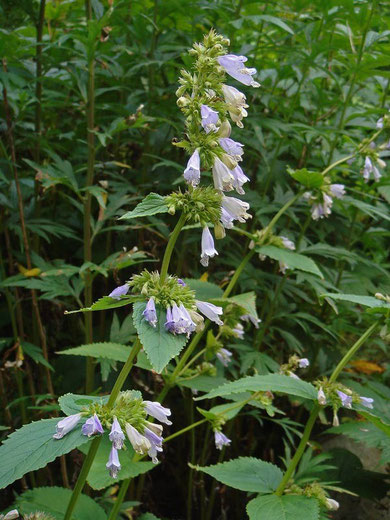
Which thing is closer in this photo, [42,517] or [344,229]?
[42,517]

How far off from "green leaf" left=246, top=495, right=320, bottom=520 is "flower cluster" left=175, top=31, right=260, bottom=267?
106 cm

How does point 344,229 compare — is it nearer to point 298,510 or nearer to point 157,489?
point 157,489

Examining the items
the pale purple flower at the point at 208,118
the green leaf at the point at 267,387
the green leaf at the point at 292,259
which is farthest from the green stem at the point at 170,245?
the green leaf at the point at 292,259

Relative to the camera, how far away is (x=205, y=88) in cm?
158

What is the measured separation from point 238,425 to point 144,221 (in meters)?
1.50

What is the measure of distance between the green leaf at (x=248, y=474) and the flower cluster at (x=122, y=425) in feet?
2.05

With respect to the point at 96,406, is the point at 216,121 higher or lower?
higher

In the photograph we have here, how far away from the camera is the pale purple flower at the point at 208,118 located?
1.50m

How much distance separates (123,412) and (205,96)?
3.18ft

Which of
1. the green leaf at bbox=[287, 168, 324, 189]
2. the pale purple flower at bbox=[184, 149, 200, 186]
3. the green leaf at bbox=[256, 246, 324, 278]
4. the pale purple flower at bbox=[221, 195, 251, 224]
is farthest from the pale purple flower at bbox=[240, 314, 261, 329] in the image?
the pale purple flower at bbox=[184, 149, 200, 186]

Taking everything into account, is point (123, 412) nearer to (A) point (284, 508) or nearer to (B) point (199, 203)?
(B) point (199, 203)

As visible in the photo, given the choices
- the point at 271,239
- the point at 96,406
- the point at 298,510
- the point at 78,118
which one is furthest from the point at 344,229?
the point at 96,406

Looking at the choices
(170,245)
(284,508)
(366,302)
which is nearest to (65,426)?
(170,245)

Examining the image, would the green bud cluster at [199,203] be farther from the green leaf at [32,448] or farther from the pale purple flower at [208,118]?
the green leaf at [32,448]
